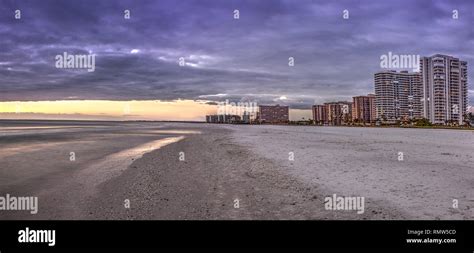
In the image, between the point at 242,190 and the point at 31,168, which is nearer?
the point at 242,190

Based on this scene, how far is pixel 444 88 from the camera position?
182 m

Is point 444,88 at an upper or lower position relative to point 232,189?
upper

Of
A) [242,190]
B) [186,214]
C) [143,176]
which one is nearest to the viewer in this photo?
[186,214]

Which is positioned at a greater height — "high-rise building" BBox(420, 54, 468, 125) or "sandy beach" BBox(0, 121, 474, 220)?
"high-rise building" BBox(420, 54, 468, 125)

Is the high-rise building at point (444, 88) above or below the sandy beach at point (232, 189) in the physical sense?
above

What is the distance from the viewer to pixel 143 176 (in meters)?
17.0

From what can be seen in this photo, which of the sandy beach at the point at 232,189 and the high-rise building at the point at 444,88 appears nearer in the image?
the sandy beach at the point at 232,189

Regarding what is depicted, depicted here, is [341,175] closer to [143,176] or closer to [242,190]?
[242,190]

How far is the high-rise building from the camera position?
180 meters

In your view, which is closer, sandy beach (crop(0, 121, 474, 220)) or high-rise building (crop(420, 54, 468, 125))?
sandy beach (crop(0, 121, 474, 220))

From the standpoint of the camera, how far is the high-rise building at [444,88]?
17988 centimetres
